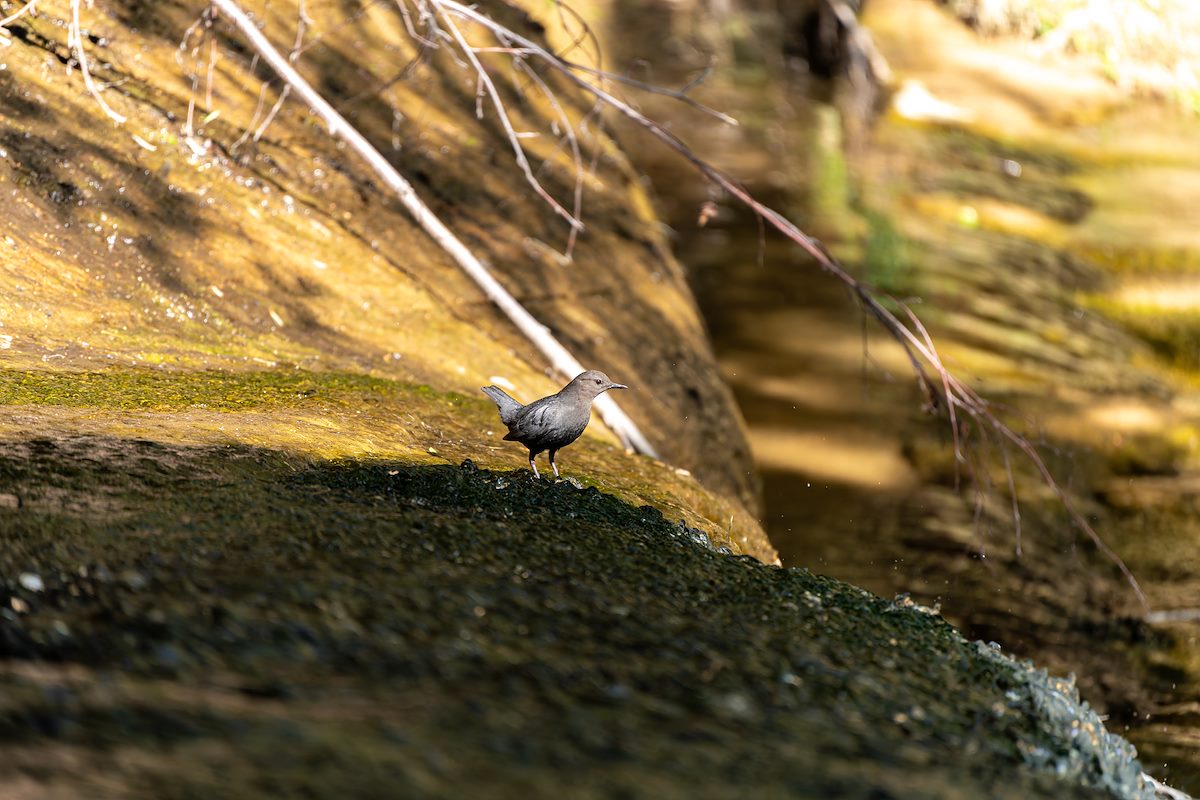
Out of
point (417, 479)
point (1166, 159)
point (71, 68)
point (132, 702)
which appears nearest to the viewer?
point (132, 702)

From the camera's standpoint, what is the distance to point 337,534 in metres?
2.97

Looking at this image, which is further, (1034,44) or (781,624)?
(1034,44)

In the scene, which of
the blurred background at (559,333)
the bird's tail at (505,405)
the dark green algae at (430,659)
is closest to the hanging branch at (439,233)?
the blurred background at (559,333)

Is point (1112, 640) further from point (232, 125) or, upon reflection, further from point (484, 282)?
point (232, 125)

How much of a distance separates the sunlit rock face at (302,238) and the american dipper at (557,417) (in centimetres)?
119

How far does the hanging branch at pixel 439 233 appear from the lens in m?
5.28

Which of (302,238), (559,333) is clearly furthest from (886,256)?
(302,238)

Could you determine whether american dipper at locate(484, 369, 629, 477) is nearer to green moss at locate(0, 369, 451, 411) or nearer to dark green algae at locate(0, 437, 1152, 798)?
dark green algae at locate(0, 437, 1152, 798)

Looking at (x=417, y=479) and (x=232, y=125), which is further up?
(x=232, y=125)

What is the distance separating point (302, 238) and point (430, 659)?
3.73 meters

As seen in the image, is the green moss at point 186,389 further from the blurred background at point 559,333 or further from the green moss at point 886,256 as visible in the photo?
the green moss at point 886,256

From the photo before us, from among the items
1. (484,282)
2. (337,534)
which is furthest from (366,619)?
(484,282)

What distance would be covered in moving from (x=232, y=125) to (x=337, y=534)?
3.76 metres

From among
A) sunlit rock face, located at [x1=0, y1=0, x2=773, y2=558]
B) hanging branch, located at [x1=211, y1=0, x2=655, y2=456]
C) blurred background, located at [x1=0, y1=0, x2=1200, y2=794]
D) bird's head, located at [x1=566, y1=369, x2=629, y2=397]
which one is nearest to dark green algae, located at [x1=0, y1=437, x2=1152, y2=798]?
blurred background, located at [x1=0, y1=0, x2=1200, y2=794]
